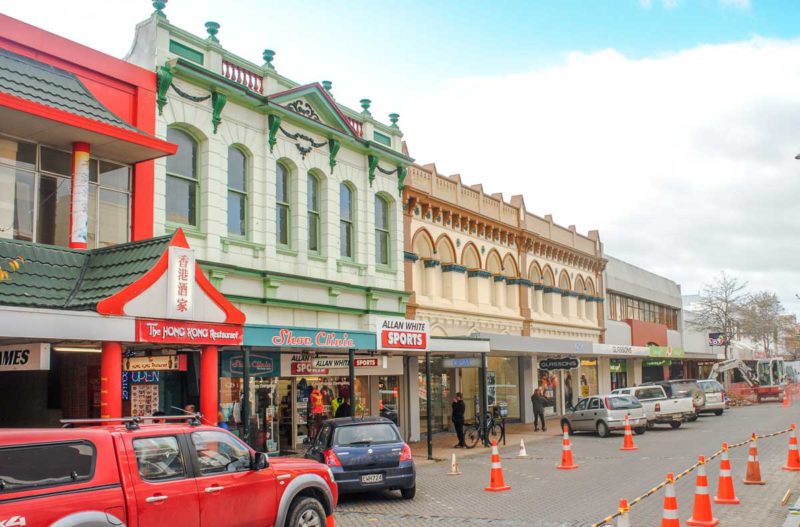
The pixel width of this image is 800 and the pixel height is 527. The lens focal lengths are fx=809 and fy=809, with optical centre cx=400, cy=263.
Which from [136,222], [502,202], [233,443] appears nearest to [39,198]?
[136,222]

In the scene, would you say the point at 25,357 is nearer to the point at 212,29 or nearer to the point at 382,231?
the point at 212,29

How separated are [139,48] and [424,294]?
12.7 metres

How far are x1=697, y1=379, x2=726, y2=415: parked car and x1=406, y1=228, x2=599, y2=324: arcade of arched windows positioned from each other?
6487 mm

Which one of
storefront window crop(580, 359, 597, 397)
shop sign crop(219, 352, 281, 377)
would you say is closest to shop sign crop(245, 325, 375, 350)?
shop sign crop(219, 352, 281, 377)

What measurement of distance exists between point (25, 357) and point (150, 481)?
5.02 metres

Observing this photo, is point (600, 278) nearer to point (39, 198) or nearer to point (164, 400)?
point (164, 400)

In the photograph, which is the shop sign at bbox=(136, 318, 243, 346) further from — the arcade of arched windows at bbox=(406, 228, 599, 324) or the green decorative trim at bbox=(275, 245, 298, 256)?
the arcade of arched windows at bbox=(406, 228, 599, 324)

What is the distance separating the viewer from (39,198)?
49.3 ft

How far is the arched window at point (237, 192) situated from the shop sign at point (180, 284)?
624 centimetres

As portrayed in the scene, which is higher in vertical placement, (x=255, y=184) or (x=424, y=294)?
(x=255, y=184)

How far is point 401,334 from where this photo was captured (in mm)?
20531

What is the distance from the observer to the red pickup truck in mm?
6980

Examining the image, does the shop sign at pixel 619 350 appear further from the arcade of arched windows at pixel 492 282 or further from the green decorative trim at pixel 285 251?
the green decorative trim at pixel 285 251

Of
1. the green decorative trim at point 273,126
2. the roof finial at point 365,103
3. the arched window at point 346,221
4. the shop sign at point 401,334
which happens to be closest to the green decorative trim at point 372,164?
the arched window at point 346,221
